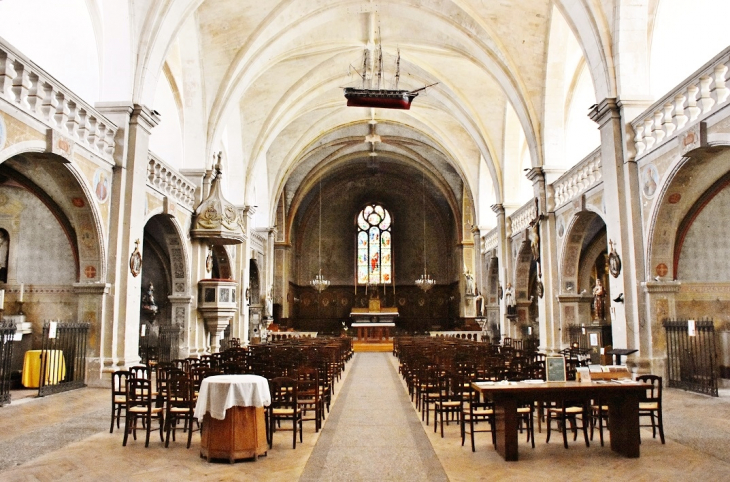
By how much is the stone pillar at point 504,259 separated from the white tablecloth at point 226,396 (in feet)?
62.9

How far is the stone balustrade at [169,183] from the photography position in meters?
15.3

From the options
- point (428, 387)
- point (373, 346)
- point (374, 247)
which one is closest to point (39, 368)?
point (428, 387)

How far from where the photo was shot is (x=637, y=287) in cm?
1216

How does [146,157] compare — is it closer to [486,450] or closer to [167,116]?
[167,116]

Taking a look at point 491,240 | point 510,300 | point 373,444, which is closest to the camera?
point 373,444

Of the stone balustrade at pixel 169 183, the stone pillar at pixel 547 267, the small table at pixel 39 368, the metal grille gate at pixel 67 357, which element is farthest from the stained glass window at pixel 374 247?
the small table at pixel 39 368

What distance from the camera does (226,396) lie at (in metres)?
6.52

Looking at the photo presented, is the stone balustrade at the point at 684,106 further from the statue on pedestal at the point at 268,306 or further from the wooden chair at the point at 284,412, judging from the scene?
the statue on pedestal at the point at 268,306

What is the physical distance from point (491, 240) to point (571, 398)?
75.1ft

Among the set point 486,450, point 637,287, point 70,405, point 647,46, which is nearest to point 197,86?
point 70,405

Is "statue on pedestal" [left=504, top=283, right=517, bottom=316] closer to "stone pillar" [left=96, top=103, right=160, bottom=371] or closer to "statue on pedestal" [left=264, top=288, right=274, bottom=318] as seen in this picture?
"statue on pedestal" [left=264, top=288, right=274, bottom=318]

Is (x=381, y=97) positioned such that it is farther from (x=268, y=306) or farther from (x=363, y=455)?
(x=268, y=306)

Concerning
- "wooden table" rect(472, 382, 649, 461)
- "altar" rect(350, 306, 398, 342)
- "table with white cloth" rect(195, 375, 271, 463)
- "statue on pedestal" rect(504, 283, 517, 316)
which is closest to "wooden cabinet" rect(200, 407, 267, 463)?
"table with white cloth" rect(195, 375, 271, 463)

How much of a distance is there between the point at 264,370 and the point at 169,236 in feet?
29.6
